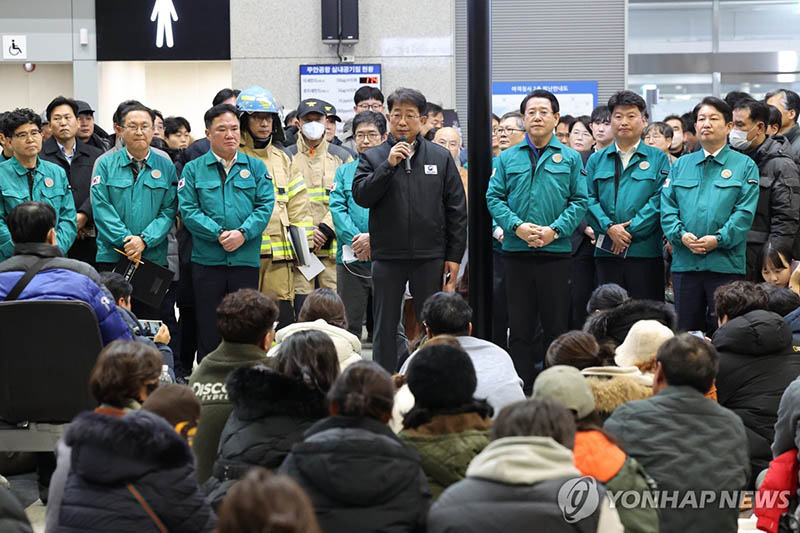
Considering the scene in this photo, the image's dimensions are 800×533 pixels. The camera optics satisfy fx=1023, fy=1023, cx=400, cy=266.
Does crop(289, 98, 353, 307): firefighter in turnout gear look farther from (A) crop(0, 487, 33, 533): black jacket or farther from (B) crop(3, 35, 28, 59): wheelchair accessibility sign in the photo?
(B) crop(3, 35, 28, 59): wheelchair accessibility sign

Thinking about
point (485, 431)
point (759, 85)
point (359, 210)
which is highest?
point (759, 85)

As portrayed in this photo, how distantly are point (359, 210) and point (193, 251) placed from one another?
115cm

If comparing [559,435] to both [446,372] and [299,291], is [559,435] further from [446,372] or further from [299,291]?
[299,291]

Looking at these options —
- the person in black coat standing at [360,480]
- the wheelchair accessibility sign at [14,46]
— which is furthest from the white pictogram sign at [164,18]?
the person in black coat standing at [360,480]

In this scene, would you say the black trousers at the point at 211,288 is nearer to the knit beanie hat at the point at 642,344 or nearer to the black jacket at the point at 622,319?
the black jacket at the point at 622,319

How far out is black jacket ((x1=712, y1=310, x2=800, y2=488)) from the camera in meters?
4.34

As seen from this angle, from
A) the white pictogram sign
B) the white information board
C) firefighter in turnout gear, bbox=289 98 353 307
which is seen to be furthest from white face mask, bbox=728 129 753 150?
the white pictogram sign

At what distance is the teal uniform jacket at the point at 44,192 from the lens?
6.12 m

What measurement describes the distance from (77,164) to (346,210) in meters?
1.87

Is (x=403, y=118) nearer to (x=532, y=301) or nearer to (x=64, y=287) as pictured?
(x=532, y=301)

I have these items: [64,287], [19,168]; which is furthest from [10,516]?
[19,168]

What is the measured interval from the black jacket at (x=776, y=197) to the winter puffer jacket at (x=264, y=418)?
4.01m

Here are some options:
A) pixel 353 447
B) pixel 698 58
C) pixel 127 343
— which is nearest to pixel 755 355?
pixel 353 447

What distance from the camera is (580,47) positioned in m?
11.4
